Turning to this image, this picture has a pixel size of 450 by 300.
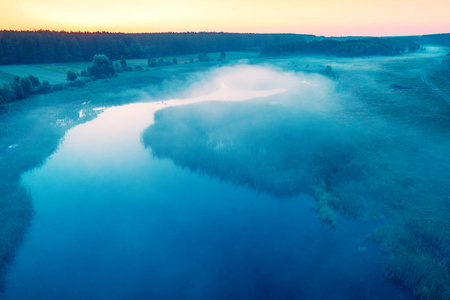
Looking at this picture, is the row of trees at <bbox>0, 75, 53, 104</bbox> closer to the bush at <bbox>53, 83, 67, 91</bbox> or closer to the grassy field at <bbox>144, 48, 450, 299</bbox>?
the bush at <bbox>53, 83, 67, 91</bbox>

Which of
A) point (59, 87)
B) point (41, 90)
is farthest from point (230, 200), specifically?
point (59, 87)

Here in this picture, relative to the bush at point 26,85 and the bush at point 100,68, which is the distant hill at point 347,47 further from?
the bush at point 26,85

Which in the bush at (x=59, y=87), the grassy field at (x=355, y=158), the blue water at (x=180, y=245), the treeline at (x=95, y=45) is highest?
the treeline at (x=95, y=45)

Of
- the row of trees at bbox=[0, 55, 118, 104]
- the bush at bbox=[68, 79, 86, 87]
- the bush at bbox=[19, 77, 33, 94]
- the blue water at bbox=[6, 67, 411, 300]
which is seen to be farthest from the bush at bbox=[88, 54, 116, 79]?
the blue water at bbox=[6, 67, 411, 300]

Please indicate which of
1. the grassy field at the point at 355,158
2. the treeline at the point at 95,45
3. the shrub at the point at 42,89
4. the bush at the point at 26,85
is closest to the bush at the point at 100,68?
the shrub at the point at 42,89

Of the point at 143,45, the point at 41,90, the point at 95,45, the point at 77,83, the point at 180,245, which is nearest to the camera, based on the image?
the point at 180,245

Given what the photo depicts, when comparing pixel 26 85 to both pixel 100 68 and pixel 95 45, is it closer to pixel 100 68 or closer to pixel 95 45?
pixel 100 68
